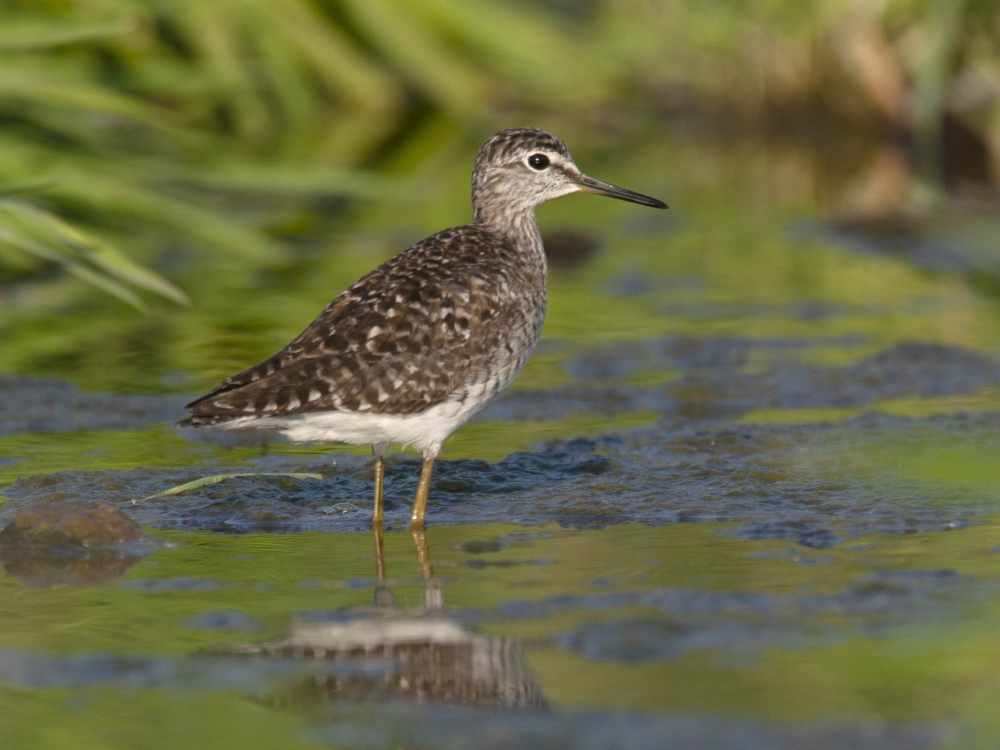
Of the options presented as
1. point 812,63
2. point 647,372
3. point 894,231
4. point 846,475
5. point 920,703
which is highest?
point 812,63

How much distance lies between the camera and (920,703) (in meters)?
4.12

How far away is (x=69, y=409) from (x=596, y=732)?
14.9ft

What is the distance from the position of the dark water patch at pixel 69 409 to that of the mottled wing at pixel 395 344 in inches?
70.2

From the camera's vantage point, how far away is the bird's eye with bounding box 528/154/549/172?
292 inches

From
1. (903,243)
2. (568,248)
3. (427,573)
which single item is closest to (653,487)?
(427,573)

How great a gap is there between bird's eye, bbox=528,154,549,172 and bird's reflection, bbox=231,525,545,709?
2858 millimetres

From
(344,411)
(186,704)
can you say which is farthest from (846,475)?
(186,704)

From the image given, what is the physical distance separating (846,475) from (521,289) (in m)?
1.59

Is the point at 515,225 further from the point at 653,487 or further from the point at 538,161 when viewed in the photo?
the point at 653,487

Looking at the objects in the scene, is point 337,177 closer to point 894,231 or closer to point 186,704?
point 894,231

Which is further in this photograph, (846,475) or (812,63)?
(812,63)

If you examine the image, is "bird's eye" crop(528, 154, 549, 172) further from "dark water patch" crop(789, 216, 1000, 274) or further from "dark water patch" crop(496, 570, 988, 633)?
→ "dark water patch" crop(789, 216, 1000, 274)

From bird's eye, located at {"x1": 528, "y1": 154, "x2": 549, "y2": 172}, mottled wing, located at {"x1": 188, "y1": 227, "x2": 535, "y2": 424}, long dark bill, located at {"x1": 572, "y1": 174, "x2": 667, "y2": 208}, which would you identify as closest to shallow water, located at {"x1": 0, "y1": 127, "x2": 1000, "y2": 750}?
mottled wing, located at {"x1": 188, "y1": 227, "x2": 535, "y2": 424}

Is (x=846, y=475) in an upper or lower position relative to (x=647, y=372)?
lower
